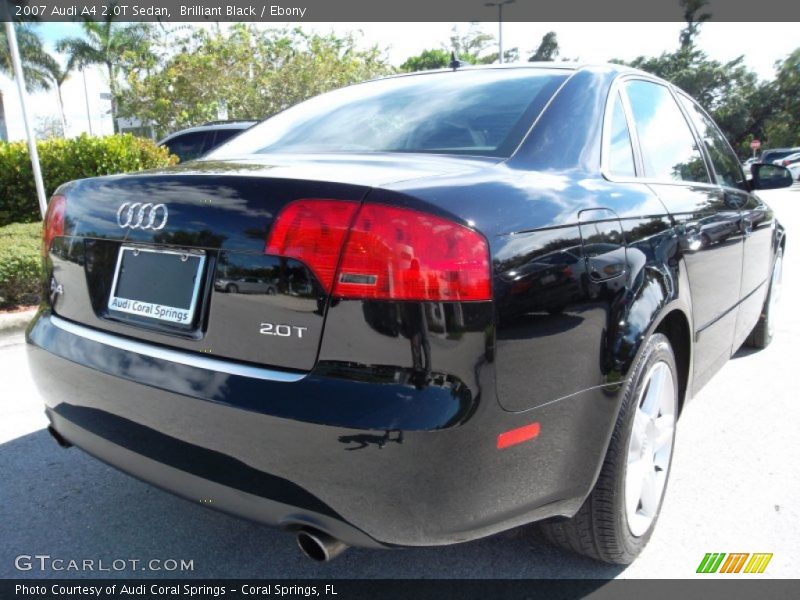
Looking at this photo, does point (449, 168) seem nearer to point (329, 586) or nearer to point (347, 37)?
point (329, 586)

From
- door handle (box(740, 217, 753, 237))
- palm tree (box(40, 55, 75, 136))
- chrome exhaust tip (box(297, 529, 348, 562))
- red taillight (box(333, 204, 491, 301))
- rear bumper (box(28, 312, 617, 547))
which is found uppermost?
palm tree (box(40, 55, 75, 136))

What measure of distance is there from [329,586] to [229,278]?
1109 mm

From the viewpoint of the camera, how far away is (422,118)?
2396 mm

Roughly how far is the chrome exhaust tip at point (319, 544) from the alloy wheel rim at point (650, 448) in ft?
3.10

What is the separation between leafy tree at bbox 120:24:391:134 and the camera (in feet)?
54.3

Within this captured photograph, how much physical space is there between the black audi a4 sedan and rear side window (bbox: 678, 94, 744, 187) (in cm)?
127

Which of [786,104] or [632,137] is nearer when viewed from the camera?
[632,137]

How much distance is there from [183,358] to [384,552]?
108cm

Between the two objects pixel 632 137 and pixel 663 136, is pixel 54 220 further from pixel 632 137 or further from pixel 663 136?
pixel 663 136

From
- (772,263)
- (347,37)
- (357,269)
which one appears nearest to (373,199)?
(357,269)

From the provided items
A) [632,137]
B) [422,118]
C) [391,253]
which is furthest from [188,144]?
[391,253]

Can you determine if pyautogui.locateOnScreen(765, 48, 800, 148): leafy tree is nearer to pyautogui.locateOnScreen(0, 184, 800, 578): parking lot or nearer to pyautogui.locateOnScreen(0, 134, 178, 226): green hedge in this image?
pyautogui.locateOnScreen(0, 134, 178, 226): green hedge

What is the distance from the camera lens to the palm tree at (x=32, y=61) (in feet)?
139

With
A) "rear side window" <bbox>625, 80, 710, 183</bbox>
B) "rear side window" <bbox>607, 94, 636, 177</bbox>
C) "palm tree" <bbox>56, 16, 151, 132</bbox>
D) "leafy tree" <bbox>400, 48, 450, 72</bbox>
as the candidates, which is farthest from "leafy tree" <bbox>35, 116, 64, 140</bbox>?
"rear side window" <bbox>607, 94, 636, 177</bbox>
